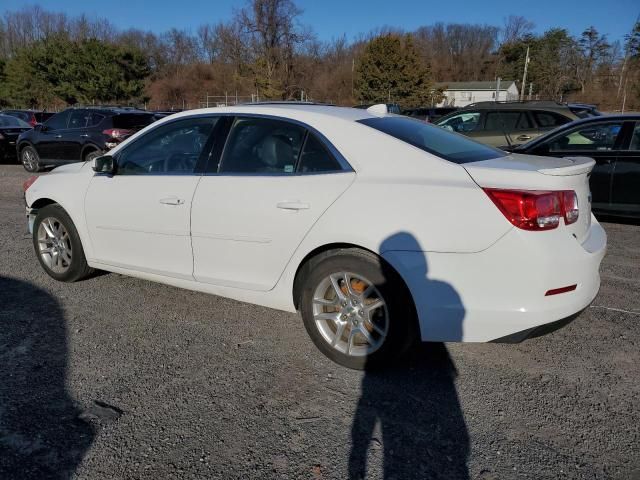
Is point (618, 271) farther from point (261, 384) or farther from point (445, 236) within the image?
point (261, 384)

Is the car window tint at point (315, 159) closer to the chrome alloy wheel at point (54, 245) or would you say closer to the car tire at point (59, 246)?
the car tire at point (59, 246)

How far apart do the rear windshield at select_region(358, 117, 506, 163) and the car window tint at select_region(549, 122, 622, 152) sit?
13.1ft

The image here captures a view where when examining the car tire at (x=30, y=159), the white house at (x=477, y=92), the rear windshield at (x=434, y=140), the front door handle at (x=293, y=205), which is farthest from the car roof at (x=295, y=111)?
Result: the white house at (x=477, y=92)

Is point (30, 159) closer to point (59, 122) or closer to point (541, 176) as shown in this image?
point (59, 122)

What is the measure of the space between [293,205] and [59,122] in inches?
495

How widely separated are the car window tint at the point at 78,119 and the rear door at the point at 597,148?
10.8 metres

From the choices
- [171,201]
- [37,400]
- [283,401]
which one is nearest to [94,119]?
[171,201]

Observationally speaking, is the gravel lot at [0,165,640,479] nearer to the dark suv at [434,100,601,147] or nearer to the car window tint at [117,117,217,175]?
the car window tint at [117,117,217,175]

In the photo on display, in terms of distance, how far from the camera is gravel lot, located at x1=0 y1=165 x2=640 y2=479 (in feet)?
8.06

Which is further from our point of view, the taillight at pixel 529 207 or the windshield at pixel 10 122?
the windshield at pixel 10 122

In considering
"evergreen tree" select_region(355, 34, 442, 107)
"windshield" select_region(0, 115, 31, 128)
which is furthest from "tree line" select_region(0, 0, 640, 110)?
"windshield" select_region(0, 115, 31, 128)

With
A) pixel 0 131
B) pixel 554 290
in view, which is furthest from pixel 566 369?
pixel 0 131

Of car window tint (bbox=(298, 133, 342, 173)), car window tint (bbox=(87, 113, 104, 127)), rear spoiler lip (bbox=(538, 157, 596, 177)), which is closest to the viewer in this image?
rear spoiler lip (bbox=(538, 157, 596, 177))

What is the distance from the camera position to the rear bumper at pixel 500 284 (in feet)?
9.02
